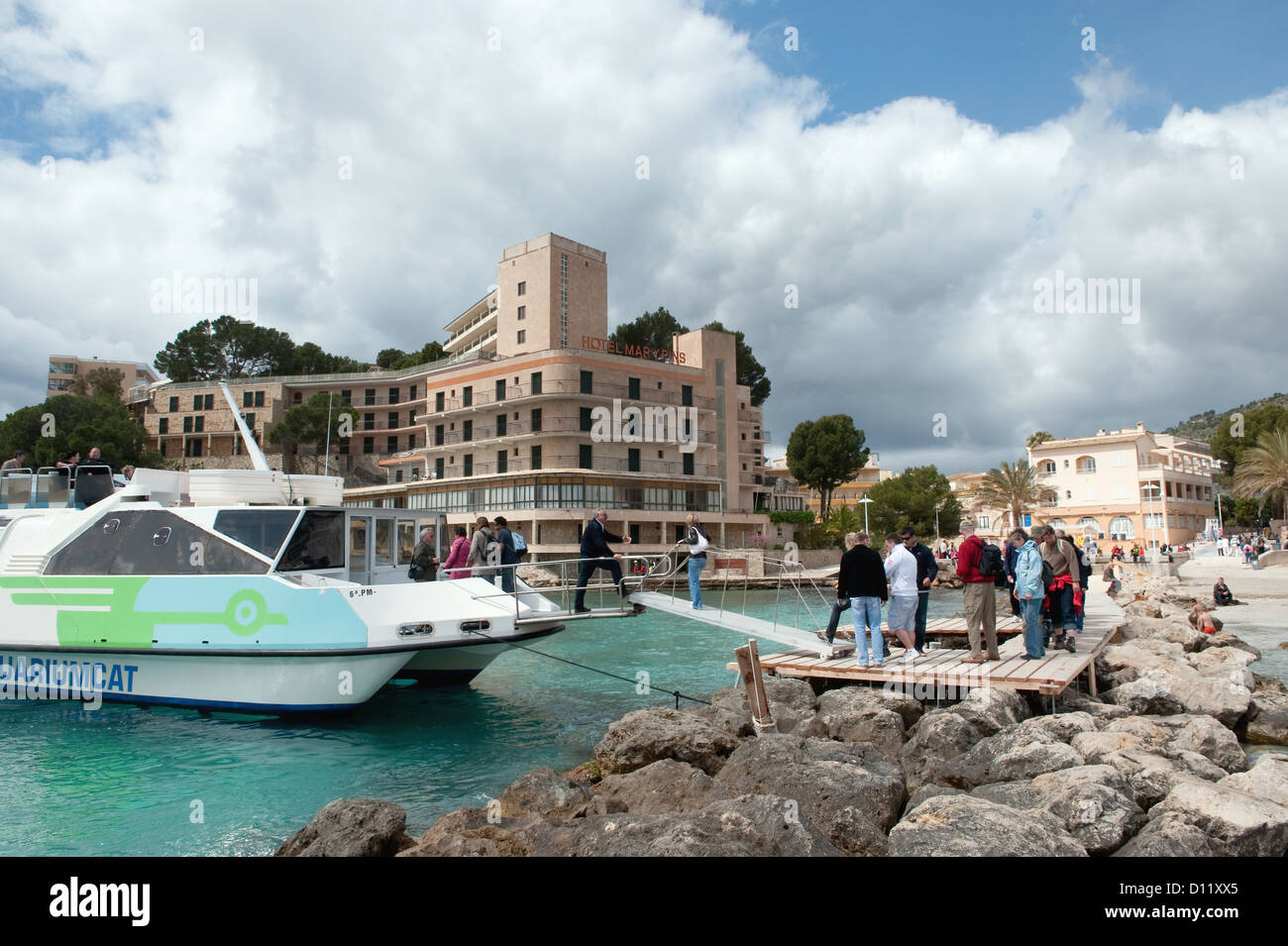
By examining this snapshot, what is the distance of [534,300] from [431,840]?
54.2 metres

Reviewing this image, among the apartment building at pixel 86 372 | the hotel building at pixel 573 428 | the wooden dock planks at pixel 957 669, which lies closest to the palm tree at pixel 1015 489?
the hotel building at pixel 573 428

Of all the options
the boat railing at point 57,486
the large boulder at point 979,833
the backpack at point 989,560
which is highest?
the boat railing at point 57,486

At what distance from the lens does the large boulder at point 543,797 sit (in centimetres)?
765

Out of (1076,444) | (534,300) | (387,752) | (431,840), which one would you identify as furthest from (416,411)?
(431,840)

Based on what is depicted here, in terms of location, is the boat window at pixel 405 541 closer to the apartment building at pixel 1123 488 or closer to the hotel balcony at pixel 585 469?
the hotel balcony at pixel 585 469

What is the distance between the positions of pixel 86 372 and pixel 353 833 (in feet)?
368

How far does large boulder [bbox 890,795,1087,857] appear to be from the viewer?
5184mm

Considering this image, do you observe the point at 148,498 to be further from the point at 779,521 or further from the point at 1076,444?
the point at 1076,444

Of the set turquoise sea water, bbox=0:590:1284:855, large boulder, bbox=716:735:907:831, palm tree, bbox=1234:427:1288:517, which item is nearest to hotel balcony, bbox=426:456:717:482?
palm tree, bbox=1234:427:1288:517

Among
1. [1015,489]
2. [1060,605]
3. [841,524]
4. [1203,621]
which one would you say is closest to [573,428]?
[841,524]

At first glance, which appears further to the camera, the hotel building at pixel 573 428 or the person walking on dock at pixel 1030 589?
the hotel building at pixel 573 428

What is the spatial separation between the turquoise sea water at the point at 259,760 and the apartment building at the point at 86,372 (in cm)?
9695

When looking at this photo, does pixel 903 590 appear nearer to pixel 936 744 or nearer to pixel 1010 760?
pixel 936 744

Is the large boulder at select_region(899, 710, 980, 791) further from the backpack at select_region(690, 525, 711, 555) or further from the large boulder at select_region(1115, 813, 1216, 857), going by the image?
the backpack at select_region(690, 525, 711, 555)
